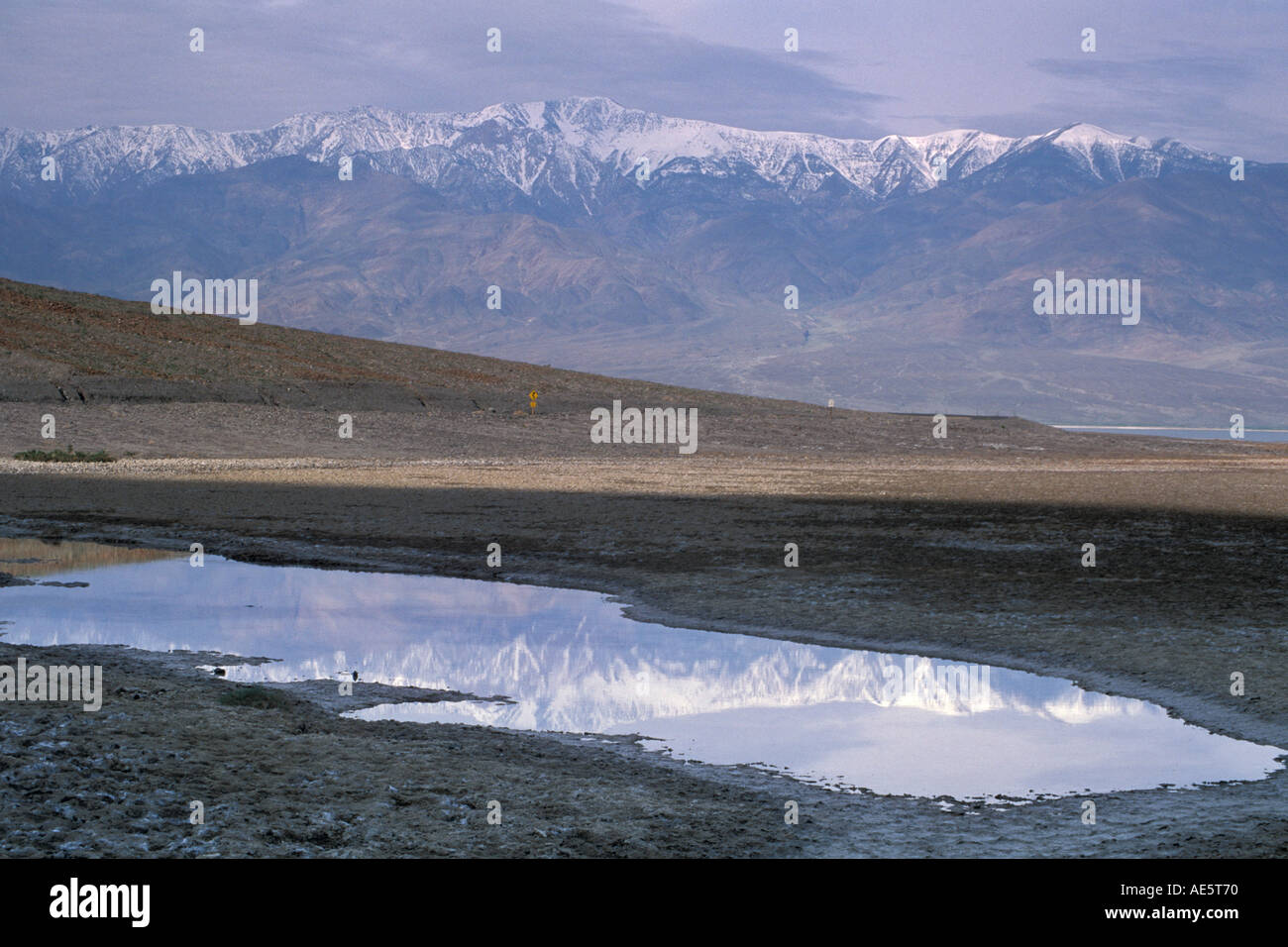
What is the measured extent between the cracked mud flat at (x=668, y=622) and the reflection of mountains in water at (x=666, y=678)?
0.68 meters

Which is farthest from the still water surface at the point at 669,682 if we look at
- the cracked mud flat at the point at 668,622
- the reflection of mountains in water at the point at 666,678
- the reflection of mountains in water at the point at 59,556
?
the reflection of mountains in water at the point at 59,556

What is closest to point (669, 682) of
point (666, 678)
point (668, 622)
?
point (666, 678)

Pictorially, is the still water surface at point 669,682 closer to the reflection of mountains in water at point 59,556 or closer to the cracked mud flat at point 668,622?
the cracked mud flat at point 668,622

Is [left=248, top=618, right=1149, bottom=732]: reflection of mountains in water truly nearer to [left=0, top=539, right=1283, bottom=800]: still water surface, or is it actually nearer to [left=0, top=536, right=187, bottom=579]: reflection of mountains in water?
[left=0, top=539, right=1283, bottom=800]: still water surface

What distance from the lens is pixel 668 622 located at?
16.9 meters

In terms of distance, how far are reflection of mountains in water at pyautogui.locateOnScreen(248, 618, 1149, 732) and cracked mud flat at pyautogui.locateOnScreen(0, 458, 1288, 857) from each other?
2.22ft

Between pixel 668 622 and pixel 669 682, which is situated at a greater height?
pixel 668 622

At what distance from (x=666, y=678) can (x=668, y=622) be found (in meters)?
3.32

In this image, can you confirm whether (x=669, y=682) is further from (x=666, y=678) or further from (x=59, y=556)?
(x=59, y=556)

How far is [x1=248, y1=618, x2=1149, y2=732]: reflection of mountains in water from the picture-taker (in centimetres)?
1233

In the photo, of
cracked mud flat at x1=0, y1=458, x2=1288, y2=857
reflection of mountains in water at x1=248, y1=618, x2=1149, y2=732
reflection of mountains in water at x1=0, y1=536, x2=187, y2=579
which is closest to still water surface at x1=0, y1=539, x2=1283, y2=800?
reflection of mountains in water at x1=248, y1=618, x2=1149, y2=732

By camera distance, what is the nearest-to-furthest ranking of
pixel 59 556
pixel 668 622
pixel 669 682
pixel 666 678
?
pixel 669 682 < pixel 666 678 < pixel 668 622 < pixel 59 556
